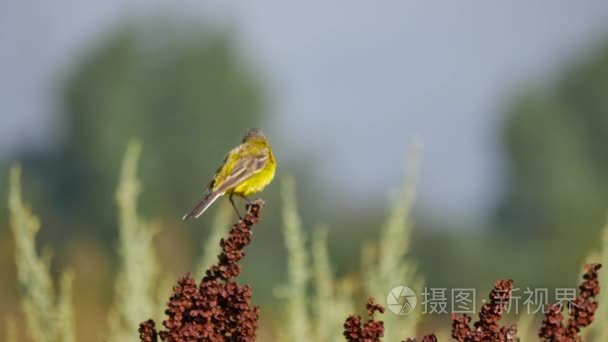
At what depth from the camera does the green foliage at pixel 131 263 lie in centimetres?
981

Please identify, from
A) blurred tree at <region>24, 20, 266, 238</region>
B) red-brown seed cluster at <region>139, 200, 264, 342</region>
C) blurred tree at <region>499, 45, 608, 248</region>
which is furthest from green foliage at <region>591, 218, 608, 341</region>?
blurred tree at <region>24, 20, 266, 238</region>

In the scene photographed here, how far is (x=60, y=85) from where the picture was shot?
83.8 m

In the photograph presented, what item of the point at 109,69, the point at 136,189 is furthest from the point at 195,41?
the point at 136,189

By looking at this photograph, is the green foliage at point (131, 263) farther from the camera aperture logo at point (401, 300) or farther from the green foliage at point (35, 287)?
the camera aperture logo at point (401, 300)

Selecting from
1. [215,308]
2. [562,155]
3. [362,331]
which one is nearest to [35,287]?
[215,308]

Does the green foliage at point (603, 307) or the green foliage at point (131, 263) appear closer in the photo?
the green foliage at point (603, 307)

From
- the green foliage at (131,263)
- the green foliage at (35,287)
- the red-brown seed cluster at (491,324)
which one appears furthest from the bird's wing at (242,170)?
the red-brown seed cluster at (491,324)

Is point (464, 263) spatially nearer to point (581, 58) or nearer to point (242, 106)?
point (242, 106)

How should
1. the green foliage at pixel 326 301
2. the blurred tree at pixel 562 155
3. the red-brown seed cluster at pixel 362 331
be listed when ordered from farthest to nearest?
the blurred tree at pixel 562 155 → the green foliage at pixel 326 301 → the red-brown seed cluster at pixel 362 331

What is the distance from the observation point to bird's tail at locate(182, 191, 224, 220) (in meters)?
9.49

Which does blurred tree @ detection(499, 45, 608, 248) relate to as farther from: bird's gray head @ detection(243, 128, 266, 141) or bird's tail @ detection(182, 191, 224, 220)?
bird's tail @ detection(182, 191, 224, 220)

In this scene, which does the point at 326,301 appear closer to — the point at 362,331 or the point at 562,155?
the point at 362,331

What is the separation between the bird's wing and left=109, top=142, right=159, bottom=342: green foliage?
711 mm

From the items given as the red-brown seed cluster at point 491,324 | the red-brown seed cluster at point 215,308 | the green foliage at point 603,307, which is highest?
the green foliage at point 603,307
